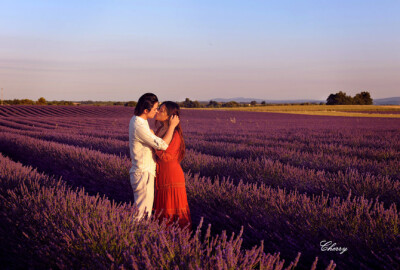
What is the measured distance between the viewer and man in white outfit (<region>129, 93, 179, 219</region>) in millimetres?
3232

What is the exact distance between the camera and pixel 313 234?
2727 mm

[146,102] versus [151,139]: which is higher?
[146,102]

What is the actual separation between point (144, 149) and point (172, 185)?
1.43ft

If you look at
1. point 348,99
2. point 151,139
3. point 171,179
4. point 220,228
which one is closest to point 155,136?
point 151,139

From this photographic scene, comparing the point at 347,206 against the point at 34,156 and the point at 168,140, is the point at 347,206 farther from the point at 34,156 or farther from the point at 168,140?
the point at 34,156

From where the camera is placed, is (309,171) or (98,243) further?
(309,171)

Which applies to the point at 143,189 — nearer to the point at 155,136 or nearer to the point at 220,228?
the point at 155,136

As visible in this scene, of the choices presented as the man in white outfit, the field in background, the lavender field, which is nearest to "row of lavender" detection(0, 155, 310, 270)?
the lavender field

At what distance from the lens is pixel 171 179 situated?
11.1 ft

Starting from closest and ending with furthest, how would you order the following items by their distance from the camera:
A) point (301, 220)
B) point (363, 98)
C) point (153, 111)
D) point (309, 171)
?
point (301, 220)
point (153, 111)
point (309, 171)
point (363, 98)

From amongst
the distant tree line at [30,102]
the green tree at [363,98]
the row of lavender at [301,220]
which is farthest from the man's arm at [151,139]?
the green tree at [363,98]

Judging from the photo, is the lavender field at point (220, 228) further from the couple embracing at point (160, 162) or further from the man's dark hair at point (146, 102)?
the man's dark hair at point (146, 102)

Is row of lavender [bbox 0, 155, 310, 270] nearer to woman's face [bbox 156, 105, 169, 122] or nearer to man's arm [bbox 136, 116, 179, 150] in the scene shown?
man's arm [bbox 136, 116, 179, 150]

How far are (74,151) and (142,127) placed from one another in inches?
188
